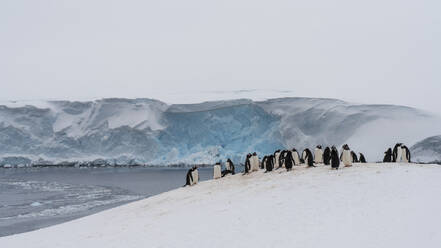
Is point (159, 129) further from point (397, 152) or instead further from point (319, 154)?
point (397, 152)

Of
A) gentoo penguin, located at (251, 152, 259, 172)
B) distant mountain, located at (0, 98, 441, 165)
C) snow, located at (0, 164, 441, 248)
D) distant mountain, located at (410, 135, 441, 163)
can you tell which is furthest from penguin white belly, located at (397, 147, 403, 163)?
distant mountain, located at (0, 98, 441, 165)

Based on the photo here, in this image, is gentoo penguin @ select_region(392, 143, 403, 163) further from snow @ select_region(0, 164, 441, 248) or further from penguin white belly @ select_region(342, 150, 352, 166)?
snow @ select_region(0, 164, 441, 248)

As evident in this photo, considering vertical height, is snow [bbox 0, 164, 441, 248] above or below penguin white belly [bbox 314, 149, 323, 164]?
below

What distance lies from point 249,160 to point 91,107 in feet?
184

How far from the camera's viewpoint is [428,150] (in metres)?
45.0

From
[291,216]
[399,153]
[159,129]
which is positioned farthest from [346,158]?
[159,129]

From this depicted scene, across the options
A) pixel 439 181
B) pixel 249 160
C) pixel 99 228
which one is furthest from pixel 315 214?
pixel 249 160

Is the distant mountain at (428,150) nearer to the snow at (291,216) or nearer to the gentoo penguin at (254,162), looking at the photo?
the gentoo penguin at (254,162)

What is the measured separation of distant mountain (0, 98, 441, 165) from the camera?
60.2 meters

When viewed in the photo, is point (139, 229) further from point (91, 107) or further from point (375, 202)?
point (91, 107)

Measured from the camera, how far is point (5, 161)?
69.4 meters

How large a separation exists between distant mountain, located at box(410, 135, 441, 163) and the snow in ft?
108

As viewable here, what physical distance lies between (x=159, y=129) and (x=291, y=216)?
56.8m

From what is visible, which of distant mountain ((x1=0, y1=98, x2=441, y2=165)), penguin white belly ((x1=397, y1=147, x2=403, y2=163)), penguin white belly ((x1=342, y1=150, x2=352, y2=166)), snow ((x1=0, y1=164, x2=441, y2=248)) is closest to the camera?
snow ((x1=0, y1=164, x2=441, y2=248))
